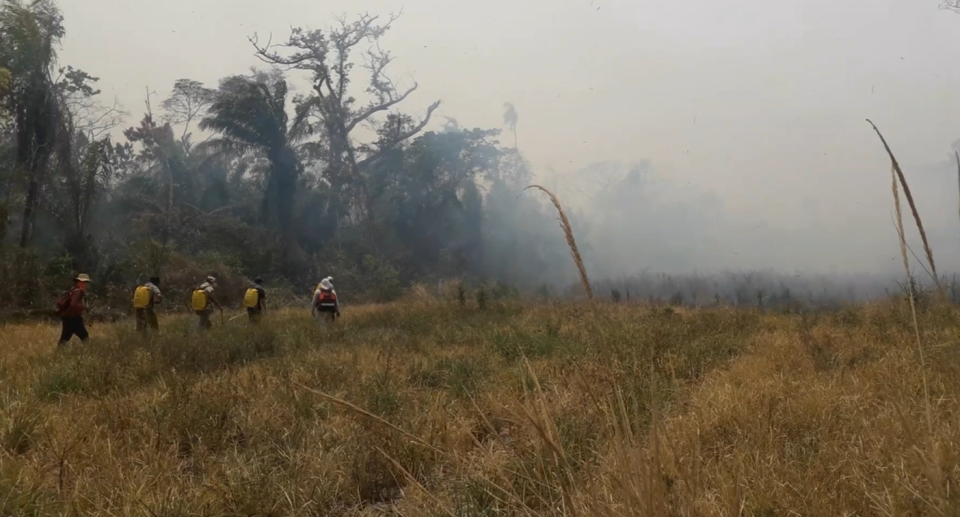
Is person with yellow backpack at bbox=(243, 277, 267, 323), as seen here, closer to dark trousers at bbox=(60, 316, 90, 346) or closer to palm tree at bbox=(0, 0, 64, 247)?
dark trousers at bbox=(60, 316, 90, 346)

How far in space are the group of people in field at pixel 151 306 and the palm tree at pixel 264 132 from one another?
18.8m

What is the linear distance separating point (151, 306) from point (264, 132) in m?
22.1

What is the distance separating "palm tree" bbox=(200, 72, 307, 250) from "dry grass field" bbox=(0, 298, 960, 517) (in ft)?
80.1

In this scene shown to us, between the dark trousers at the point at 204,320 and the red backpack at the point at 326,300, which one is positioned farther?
the red backpack at the point at 326,300

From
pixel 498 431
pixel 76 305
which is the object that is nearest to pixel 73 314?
pixel 76 305

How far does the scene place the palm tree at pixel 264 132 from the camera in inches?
1194

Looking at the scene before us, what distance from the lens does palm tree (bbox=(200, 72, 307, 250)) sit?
3032 centimetres

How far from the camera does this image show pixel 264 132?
3078 centimetres

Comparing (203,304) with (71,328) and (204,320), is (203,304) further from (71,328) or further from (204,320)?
(71,328)

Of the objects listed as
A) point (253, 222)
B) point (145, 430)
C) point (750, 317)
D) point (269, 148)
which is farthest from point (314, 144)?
point (145, 430)

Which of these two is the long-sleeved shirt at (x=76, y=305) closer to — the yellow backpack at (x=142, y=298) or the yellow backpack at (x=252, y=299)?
the yellow backpack at (x=142, y=298)

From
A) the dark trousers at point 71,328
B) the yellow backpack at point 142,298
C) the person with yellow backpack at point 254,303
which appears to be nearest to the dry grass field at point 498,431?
the dark trousers at point 71,328

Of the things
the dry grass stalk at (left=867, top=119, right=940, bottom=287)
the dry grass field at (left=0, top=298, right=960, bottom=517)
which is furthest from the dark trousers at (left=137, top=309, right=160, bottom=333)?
the dry grass stalk at (left=867, top=119, right=940, bottom=287)

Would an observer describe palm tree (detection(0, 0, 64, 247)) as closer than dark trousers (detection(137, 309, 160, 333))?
No
